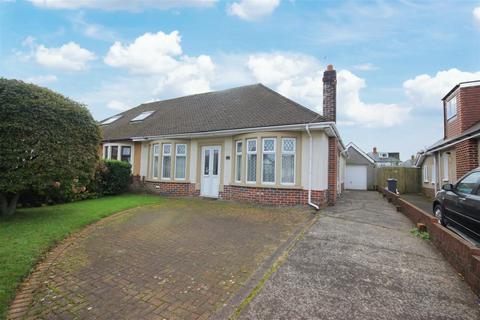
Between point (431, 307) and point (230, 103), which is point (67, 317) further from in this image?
point (230, 103)

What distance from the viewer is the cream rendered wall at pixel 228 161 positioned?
436 inches

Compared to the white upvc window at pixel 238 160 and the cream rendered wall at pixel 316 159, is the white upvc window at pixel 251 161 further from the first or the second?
the cream rendered wall at pixel 316 159

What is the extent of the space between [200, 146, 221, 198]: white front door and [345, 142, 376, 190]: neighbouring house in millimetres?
16457

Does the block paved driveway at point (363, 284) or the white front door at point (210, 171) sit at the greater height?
the white front door at point (210, 171)

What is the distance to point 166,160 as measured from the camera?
12945mm

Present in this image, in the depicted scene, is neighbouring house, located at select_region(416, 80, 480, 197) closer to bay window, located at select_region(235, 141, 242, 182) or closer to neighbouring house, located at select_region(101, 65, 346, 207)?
neighbouring house, located at select_region(101, 65, 346, 207)

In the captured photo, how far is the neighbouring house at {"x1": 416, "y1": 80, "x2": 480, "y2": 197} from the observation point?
367 inches

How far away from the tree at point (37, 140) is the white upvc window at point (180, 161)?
529 centimetres

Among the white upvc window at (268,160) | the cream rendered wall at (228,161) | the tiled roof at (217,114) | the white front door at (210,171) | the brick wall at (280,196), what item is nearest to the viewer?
the brick wall at (280,196)

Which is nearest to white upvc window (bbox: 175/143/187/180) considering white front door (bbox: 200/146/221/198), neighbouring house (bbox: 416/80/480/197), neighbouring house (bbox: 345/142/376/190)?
white front door (bbox: 200/146/221/198)

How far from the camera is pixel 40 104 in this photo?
656 cm

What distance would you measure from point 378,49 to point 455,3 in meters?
2.34

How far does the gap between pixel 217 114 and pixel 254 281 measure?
34.4ft

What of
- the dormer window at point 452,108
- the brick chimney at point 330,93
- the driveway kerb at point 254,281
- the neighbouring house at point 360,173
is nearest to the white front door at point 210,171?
the brick chimney at point 330,93
